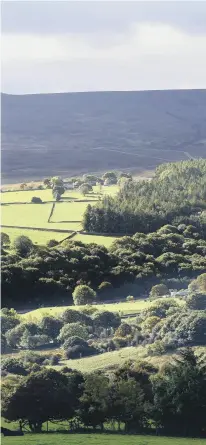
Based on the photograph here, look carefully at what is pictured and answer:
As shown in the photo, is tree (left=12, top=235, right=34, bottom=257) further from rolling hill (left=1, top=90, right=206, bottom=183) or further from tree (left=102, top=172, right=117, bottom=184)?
rolling hill (left=1, top=90, right=206, bottom=183)

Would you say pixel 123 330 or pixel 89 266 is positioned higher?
pixel 89 266

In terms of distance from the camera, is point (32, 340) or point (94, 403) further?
point (32, 340)

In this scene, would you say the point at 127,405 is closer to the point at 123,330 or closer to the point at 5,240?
the point at 123,330

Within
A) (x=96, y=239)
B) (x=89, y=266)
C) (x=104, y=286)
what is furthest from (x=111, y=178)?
(x=104, y=286)

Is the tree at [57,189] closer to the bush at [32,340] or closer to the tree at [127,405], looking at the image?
the bush at [32,340]

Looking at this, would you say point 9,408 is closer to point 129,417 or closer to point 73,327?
point 129,417
